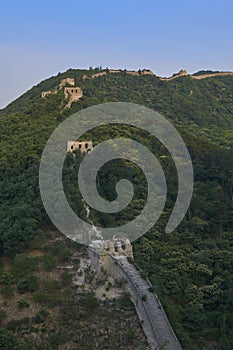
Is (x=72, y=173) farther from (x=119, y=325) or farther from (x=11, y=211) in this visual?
(x=119, y=325)

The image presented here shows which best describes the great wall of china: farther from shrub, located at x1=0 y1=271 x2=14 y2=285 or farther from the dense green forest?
shrub, located at x1=0 y1=271 x2=14 y2=285

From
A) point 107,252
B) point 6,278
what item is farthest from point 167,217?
point 6,278

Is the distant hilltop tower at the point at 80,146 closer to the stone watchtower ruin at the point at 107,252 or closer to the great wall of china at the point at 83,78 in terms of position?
the stone watchtower ruin at the point at 107,252

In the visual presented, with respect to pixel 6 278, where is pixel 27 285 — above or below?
below

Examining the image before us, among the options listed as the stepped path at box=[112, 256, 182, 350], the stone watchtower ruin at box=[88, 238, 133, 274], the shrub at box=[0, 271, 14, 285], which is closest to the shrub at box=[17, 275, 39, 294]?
the shrub at box=[0, 271, 14, 285]

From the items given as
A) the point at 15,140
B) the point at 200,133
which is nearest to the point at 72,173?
the point at 15,140

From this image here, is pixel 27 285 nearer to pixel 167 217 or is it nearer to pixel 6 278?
pixel 6 278
